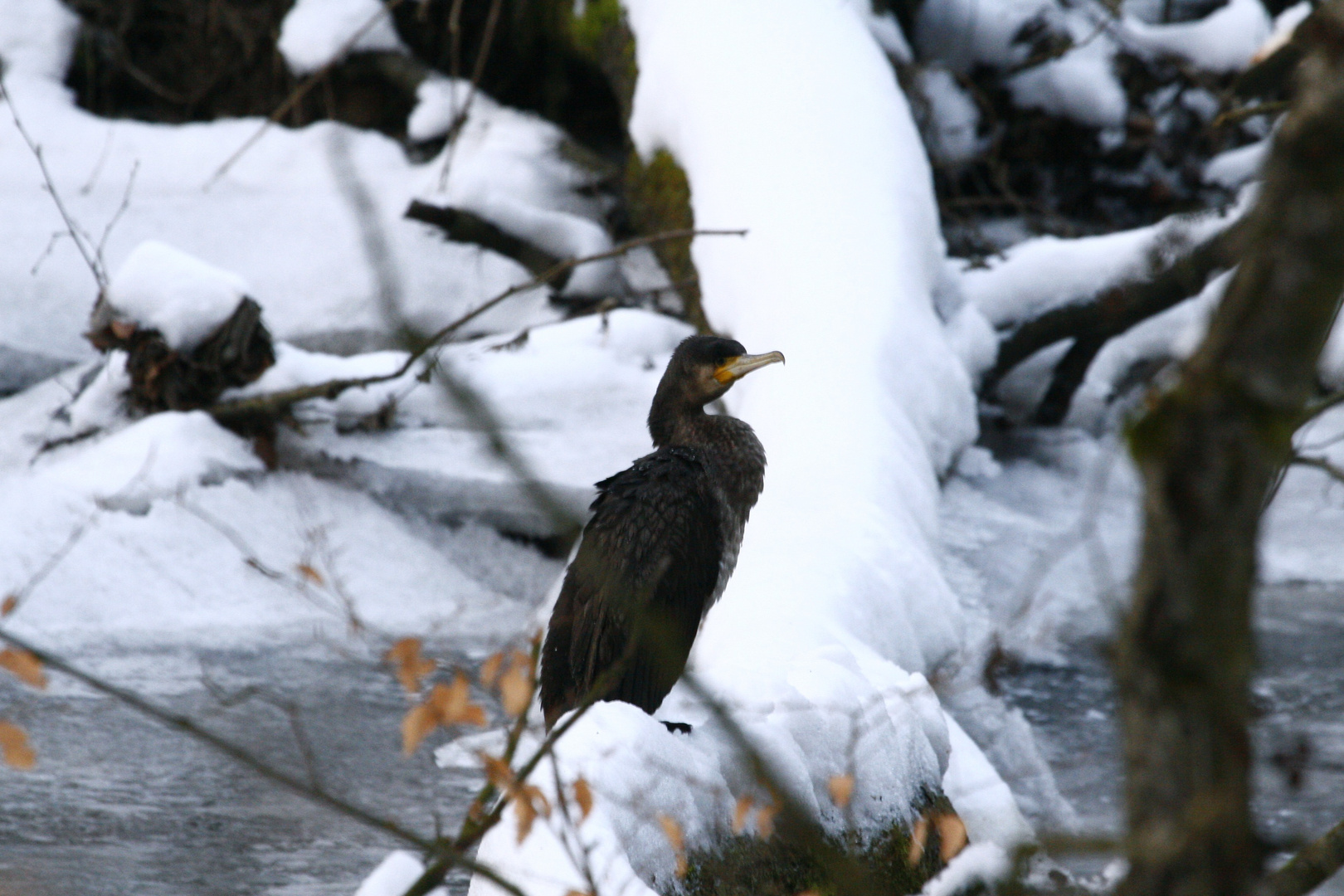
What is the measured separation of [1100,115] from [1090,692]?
5.27 metres

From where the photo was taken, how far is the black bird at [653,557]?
315 cm


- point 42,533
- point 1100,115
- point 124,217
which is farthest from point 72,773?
point 1100,115

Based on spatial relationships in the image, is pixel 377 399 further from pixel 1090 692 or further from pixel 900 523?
pixel 1090 692

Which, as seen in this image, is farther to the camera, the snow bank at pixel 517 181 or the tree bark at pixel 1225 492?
the snow bank at pixel 517 181

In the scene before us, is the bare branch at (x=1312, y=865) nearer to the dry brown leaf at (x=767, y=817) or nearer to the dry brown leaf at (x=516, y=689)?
the dry brown leaf at (x=767, y=817)

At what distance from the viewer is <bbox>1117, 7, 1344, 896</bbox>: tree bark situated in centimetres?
76

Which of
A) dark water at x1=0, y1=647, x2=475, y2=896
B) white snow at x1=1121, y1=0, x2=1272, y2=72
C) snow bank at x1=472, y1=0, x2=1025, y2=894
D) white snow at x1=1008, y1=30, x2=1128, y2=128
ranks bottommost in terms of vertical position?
dark water at x1=0, y1=647, x2=475, y2=896

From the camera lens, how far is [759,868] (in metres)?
2.73

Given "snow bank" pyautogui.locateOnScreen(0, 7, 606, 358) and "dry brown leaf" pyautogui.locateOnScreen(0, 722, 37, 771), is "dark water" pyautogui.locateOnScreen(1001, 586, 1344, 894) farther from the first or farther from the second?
"snow bank" pyautogui.locateOnScreen(0, 7, 606, 358)

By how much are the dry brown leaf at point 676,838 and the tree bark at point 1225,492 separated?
3.88 ft

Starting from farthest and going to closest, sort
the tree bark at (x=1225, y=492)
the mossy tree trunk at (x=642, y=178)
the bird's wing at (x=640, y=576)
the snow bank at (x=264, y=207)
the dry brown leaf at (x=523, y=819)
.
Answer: the snow bank at (x=264, y=207) → the mossy tree trunk at (x=642, y=178) → the bird's wing at (x=640, y=576) → the dry brown leaf at (x=523, y=819) → the tree bark at (x=1225, y=492)

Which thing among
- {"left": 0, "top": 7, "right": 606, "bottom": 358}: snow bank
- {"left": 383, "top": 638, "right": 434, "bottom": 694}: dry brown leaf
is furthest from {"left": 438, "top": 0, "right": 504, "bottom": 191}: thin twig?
{"left": 383, "top": 638, "right": 434, "bottom": 694}: dry brown leaf

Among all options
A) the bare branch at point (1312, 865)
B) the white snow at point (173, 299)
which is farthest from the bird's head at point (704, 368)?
the white snow at point (173, 299)

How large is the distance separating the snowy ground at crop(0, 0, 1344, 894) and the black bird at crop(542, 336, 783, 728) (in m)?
0.21
